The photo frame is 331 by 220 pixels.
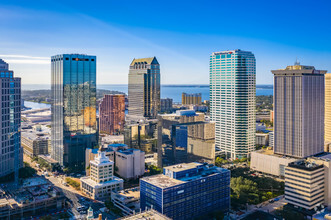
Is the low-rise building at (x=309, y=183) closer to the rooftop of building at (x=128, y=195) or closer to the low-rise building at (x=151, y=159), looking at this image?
the rooftop of building at (x=128, y=195)

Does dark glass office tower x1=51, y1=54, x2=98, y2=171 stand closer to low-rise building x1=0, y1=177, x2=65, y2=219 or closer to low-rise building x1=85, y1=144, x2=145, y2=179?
low-rise building x1=85, y1=144, x2=145, y2=179

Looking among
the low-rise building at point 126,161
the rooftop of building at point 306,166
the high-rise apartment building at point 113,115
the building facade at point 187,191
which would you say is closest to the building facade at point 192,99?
the high-rise apartment building at point 113,115

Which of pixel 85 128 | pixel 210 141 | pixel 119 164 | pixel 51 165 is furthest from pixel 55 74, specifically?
pixel 210 141

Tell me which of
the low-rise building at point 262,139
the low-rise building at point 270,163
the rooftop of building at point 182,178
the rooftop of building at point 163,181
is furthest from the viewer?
the low-rise building at point 262,139

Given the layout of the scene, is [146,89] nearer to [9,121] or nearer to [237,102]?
[237,102]

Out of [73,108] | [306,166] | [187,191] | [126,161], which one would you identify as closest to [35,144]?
[73,108]

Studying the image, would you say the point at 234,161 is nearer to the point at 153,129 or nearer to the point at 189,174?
the point at 153,129
